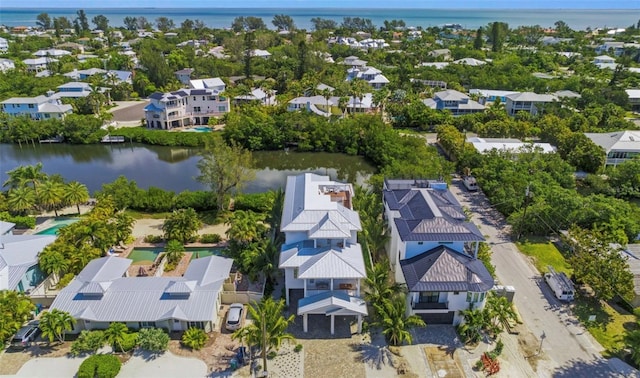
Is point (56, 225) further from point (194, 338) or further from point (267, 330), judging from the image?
point (267, 330)

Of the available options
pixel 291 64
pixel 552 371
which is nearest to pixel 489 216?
pixel 552 371

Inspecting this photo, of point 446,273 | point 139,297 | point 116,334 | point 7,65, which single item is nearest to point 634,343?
point 446,273

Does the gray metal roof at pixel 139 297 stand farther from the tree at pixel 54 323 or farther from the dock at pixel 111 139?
the dock at pixel 111 139

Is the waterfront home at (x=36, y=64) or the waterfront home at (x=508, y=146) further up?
the waterfront home at (x=36, y=64)

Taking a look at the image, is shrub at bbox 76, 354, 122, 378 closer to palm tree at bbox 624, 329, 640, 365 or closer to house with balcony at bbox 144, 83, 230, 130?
palm tree at bbox 624, 329, 640, 365

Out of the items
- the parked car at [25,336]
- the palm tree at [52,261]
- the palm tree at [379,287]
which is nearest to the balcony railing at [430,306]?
the palm tree at [379,287]

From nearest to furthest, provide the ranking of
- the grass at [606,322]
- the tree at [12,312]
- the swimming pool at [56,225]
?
the tree at [12,312]
the grass at [606,322]
the swimming pool at [56,225]

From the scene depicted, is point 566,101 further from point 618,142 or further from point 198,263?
point 198,263

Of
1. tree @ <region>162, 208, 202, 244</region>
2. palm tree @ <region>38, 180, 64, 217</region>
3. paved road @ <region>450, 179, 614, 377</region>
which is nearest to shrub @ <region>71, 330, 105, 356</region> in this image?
Result: tree @ <region>162, 208, 202, 244</region>
